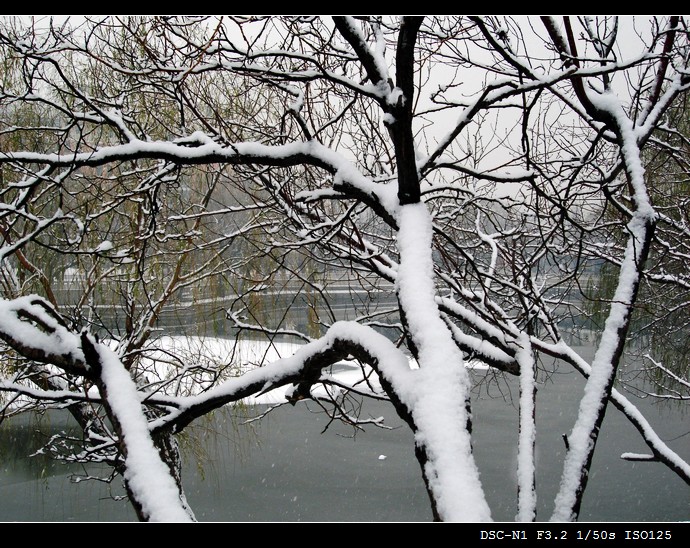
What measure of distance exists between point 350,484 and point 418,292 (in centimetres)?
946

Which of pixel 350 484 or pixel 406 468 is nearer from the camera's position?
pixel 350 484

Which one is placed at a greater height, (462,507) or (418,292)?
(418,292)

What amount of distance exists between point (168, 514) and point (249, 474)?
10.1 metres

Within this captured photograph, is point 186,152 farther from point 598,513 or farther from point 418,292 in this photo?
point 598,513

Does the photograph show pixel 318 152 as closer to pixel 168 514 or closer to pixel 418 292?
pixel 418 292

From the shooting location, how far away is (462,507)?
4.29 ft

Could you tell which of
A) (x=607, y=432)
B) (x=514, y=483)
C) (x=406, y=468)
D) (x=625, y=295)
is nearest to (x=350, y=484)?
(x=406, y=468)

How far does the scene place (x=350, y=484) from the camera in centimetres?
1068

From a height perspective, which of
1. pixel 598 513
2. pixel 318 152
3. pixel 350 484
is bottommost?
pixel 598 513

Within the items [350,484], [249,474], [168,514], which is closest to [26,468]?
[249,474]
